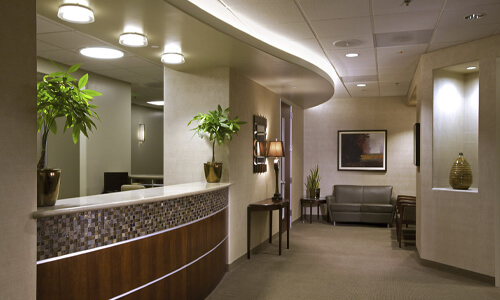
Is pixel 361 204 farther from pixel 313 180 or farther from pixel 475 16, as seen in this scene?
pixel 475 16

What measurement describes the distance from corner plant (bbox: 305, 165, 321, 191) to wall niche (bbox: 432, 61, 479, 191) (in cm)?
445

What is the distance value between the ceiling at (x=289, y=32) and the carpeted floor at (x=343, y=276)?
104 inches

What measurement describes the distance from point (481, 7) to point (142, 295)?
4.02 meters

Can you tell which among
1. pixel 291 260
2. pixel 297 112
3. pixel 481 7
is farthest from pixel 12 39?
pixel 297 112

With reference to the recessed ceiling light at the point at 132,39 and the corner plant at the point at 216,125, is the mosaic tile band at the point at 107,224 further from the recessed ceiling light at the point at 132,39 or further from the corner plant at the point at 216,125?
the recessed ceiling light at the point at 132,39

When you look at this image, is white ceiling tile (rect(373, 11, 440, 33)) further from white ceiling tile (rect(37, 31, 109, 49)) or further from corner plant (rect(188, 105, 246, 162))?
white ceiling tile (rect(37, 31, 109, 49))

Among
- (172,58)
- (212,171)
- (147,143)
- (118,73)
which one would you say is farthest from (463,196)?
(147,143)

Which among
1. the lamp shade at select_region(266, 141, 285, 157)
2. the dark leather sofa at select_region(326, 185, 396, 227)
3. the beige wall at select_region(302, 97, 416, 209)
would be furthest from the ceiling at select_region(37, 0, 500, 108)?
the dark leather sofa at select_region(326, 185, 396, 227)

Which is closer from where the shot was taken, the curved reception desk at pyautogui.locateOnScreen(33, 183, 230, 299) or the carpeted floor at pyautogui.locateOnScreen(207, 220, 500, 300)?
the curved reception desk at pyautogui.locateOnScreen(33, 183, 230, 299)

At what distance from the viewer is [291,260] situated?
241 inches

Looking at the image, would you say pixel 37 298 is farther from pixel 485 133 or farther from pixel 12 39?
pixel 485 133

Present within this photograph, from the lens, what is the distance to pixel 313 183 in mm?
10016

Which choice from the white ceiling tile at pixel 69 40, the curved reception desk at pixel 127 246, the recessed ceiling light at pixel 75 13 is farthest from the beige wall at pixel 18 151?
the white ceiling tile at pixel 69 40

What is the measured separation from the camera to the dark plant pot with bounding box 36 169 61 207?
2.66 m
